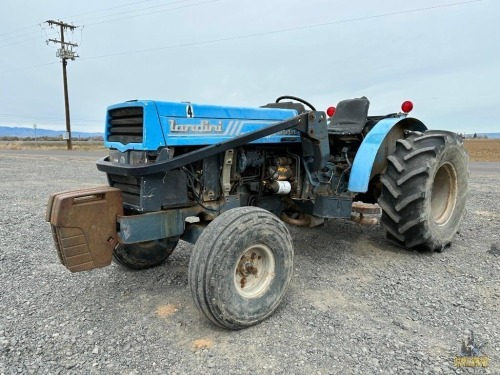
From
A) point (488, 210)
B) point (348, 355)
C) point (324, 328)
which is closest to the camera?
point (348, 355)

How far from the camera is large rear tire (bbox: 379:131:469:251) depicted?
3949 millimetres

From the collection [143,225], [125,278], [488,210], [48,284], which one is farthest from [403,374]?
[488,210]

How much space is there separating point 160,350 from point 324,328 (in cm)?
113

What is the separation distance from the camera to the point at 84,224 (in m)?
2.76

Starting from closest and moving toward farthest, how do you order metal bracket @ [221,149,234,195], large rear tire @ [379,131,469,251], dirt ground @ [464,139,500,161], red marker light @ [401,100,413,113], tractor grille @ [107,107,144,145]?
tractor grille @ [107,107,144,145], metal bracket @ [221,149,234,195], large rear tire @ [379,131,469,251], red marker light @ [401,100,413,113], dirt ground @ [464,139,500,161]

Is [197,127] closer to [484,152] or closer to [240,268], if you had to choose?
[240,268]

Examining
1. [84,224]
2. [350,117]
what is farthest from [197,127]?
[350,117]

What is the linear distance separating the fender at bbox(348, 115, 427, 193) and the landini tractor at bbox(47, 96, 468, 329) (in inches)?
0.4

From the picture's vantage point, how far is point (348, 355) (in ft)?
8.15

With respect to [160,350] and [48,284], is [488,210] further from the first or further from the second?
[48,284]

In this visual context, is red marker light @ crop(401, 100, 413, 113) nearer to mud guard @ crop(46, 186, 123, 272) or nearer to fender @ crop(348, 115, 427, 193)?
fender @ crop(348, 115, 427, 193)

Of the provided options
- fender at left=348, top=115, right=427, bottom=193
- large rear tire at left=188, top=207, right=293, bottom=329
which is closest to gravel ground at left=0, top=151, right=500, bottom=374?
large rear tire at left=188, top=207, right=293, bottom=329
